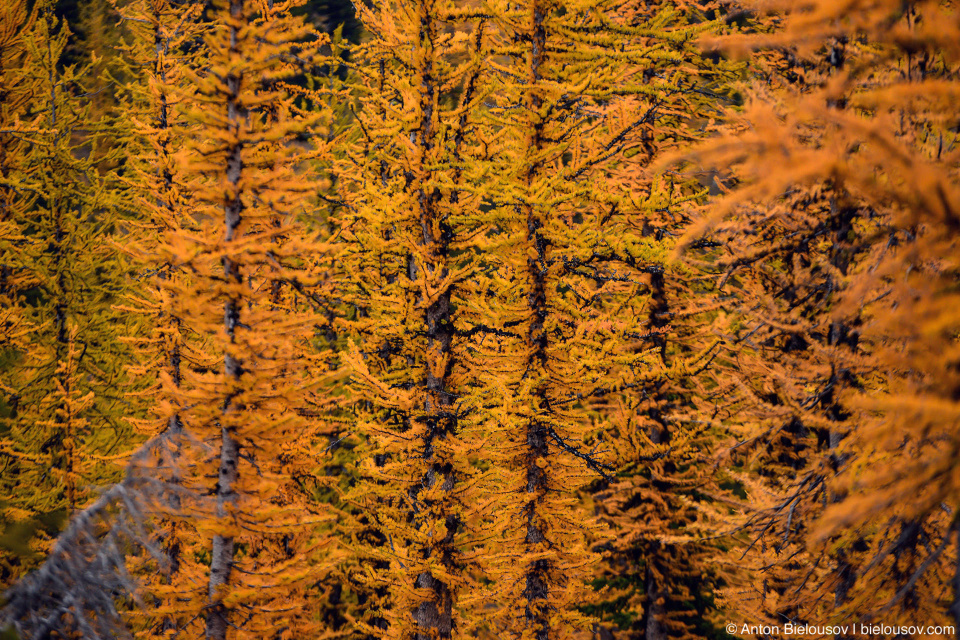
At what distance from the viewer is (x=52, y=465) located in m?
13.0

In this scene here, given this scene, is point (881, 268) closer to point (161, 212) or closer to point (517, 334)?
point (517, 334)

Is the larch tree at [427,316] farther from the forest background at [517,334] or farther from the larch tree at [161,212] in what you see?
the larch tree at [161,212]

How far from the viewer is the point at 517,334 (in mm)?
9445

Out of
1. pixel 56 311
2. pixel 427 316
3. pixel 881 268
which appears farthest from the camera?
pixel 56 311

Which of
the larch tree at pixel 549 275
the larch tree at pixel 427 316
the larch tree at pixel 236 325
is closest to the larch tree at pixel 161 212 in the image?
the larch tree at pixel 236 325

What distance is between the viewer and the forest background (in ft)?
13.5

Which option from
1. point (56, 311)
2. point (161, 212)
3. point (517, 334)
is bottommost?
point (517, 334)

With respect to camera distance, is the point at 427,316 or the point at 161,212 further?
the point at 161,212

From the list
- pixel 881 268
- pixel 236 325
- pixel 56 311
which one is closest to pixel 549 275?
pixel 236 325

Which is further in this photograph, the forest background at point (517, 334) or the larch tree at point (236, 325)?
the larch tree at point (236, 325)

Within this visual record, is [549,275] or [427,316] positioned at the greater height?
[549,275]

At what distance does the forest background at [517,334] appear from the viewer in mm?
4113

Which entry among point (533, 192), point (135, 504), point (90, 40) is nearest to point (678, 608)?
point (533, 192)

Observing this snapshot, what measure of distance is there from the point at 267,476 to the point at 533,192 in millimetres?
6262
